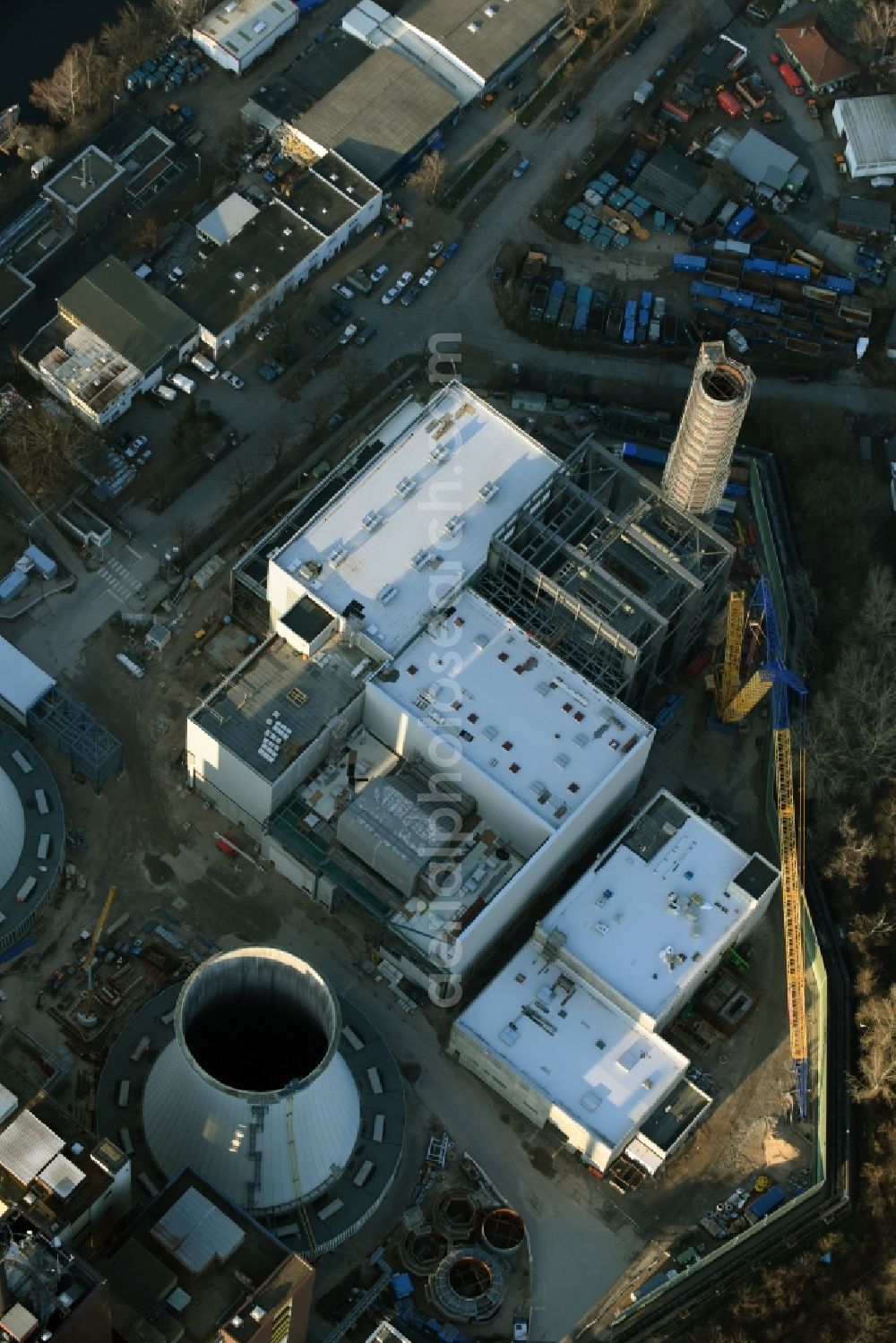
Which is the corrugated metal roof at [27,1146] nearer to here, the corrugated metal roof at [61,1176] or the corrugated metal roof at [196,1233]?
the corrugated metal roof at [61,1176]

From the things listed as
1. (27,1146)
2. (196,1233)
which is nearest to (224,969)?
(196,1233)

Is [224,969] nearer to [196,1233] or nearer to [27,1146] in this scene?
[196,1233]

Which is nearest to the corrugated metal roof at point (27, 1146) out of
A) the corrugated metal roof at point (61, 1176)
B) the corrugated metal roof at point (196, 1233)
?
the corrugated metal roof at point (61, 1176)

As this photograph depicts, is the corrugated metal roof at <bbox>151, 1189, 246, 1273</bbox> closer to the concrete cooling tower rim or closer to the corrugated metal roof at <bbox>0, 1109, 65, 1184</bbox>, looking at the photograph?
the concrete cooling tower rim

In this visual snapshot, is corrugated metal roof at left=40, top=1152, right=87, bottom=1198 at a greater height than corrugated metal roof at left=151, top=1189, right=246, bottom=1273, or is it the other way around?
corrugated metal roof at left=151, top=1189, right=246, bottom=1273

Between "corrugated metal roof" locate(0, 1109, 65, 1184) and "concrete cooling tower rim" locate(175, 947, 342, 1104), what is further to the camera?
"concrete cooling tower rim" locate(175, 947, 342, 1104)

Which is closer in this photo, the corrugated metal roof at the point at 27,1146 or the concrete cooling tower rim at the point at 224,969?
the corrugated metal roof at the point at 27,1146

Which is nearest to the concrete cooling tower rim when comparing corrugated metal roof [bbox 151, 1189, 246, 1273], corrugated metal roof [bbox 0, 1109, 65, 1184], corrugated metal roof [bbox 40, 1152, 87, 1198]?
corrugated metal roof [bbox 151, 1189, 246, 1273]
